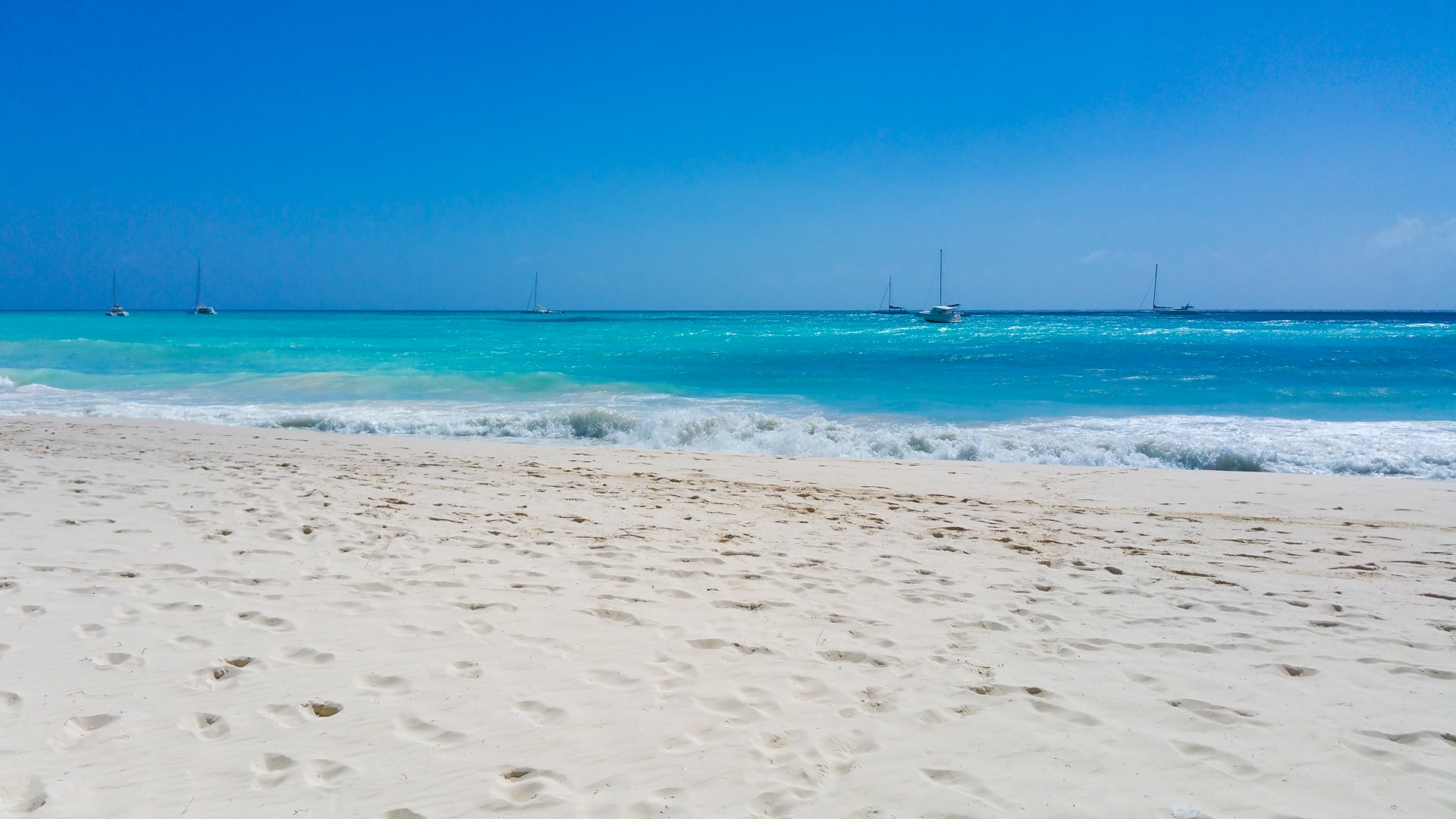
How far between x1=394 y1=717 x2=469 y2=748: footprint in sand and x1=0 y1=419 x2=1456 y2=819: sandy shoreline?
0.03 metres

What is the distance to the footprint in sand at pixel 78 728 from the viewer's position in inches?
128

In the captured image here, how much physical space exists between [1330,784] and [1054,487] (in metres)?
7.46

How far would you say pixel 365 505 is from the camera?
7.72 m

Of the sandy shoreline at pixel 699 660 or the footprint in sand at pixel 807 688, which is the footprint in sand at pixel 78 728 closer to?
the sandy shoreline at pixel 699 660

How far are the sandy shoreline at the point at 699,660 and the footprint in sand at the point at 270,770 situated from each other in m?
0.01

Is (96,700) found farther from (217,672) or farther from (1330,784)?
(1330,784)

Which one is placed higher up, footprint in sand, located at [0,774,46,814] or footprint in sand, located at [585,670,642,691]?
footprint in sand, located at [0,774,46,814]

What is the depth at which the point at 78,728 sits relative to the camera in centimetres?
335

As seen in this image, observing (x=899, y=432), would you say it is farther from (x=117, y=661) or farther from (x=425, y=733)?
(x=117, y=661)

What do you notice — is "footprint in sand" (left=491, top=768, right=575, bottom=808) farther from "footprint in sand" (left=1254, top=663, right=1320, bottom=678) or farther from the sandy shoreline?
"footprint in sand" (left=1254, top=663, right=1320, bottom=678)

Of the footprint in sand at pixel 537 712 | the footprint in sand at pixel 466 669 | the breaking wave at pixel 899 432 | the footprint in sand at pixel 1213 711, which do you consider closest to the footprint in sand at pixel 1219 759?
the footprint in sand at pixel 1213 711

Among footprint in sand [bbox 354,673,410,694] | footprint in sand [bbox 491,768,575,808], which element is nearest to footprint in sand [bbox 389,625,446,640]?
footprint in sand [bbox 354,673,410,694]

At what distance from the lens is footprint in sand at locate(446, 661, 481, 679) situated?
401 centimetres

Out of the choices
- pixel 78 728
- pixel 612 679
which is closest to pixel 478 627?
pixel 612 679
